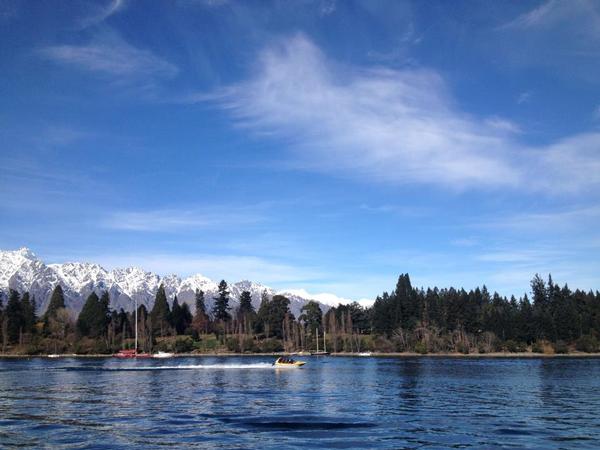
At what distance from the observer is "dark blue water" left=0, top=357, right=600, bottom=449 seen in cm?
3741

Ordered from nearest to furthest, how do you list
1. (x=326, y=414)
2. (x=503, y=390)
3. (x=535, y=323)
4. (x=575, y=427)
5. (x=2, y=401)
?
(x=575, y=427)
(x=326, y=414)
(x=2, y=401)
(x=503, y=390)
(x=535, y=323)

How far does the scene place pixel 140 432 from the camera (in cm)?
4012

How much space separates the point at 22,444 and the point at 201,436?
1075cm

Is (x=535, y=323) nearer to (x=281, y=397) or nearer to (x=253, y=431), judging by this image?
(x=281, y=397)

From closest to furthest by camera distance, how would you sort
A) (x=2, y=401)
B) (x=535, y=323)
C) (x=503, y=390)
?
(x=2, y=401) → (x=503, y=390) → (x=535, y=323)

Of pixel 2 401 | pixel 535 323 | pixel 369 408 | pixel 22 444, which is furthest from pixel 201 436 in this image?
pixel 535 323

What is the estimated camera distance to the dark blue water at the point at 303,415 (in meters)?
37.4

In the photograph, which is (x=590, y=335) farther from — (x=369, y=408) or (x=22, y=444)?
(x=22, y=444)

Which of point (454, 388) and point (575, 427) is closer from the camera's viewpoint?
point (575, 427)

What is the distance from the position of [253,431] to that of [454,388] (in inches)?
1534

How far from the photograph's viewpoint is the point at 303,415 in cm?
4781

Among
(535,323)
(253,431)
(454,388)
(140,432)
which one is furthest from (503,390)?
(535,323)

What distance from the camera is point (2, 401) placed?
193 ft

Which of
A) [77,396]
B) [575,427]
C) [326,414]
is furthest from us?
[77,396]
